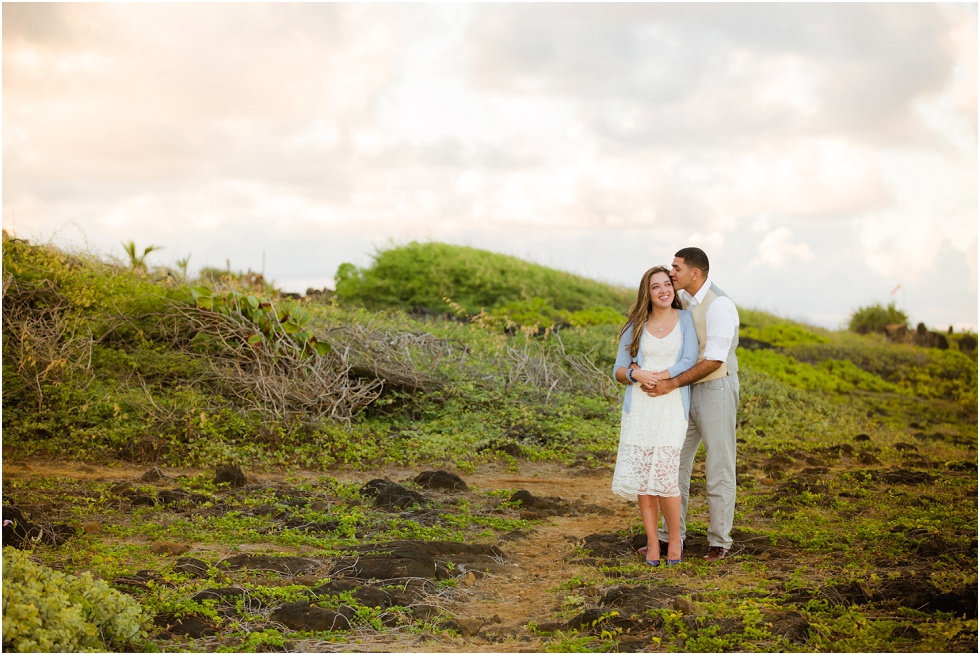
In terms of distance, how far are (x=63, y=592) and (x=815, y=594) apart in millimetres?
3614

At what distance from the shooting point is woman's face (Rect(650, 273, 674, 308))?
5105mm

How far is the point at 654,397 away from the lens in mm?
5184

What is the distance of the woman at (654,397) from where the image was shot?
16.9 ft

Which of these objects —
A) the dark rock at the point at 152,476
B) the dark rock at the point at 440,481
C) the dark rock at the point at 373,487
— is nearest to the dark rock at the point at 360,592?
the dark rock at the point at 373,487

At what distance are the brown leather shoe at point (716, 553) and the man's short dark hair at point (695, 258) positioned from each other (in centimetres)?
170

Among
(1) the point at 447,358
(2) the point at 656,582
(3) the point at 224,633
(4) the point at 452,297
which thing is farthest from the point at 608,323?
(3) the point at 224,633

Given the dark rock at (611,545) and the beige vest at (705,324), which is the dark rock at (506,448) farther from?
the beige vest at (705,324)

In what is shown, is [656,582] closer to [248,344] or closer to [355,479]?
[355,479]

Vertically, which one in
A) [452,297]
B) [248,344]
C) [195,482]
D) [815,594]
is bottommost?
[195,482]

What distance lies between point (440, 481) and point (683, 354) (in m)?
3.24

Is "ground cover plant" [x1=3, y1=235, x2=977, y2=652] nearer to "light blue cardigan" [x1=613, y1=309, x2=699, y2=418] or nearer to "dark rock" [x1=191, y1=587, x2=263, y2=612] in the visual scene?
"dark rock" [x1=191, y1=587, x2=263, y2=612]

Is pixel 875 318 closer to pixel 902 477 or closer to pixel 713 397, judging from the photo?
Answer: pixel 902 477

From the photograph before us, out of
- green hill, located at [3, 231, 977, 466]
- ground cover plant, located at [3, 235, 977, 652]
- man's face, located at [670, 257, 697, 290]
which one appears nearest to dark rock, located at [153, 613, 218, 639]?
ground cover plant, located at [3, 235, 977, 652]

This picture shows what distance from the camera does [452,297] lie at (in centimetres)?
1859
